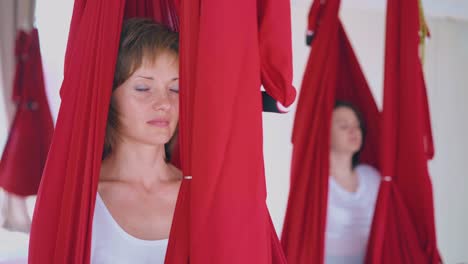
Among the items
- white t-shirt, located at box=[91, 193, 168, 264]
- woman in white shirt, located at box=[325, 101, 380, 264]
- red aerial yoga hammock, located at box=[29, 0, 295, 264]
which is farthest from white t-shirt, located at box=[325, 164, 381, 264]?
white t-shirt, located at box=[91, 193, 168, 264]

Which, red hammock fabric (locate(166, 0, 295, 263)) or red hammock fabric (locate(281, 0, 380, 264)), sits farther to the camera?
red hammock fabric (locate(281, 0, 380, 264))

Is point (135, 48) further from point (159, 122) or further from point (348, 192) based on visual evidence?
point (348, 192)

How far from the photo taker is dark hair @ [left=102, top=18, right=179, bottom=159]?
0.83m

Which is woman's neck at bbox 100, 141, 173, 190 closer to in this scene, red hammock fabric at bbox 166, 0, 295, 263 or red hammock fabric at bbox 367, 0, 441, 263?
red hammock fabric at bbox 166, 0, 295, 263

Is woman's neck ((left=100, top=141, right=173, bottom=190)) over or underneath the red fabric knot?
over

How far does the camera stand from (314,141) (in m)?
1.18

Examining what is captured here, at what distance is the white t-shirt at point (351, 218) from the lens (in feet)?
3.98

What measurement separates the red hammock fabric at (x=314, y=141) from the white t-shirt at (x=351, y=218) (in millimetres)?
79

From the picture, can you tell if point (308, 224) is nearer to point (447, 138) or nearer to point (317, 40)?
point (317, 40)

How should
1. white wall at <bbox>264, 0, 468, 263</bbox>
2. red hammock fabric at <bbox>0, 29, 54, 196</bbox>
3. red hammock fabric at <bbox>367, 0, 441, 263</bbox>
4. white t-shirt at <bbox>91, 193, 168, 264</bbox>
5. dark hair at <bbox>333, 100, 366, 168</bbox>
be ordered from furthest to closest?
→ white wall at <bbox>264, 0, 468, 263</bbox> < dark hair at <bbox>333, 100, 366, 168</bbox> < red hammock fabric at <bbox>367, 0, 441, 263</bbox> < red hammock fabric at <bbox>0, 29, 54, 196</bbox> < white t-shirt at <bbox>91, 193, 168, 264</bbox>

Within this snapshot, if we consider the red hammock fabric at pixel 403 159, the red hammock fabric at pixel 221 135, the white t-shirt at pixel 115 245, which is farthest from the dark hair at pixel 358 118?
the white t-shirt at pixel 115 245

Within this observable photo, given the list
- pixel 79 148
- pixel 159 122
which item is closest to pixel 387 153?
pixel 159 122

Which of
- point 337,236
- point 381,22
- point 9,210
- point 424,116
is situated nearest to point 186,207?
point 9,210

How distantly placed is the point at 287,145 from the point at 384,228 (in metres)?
0.43
